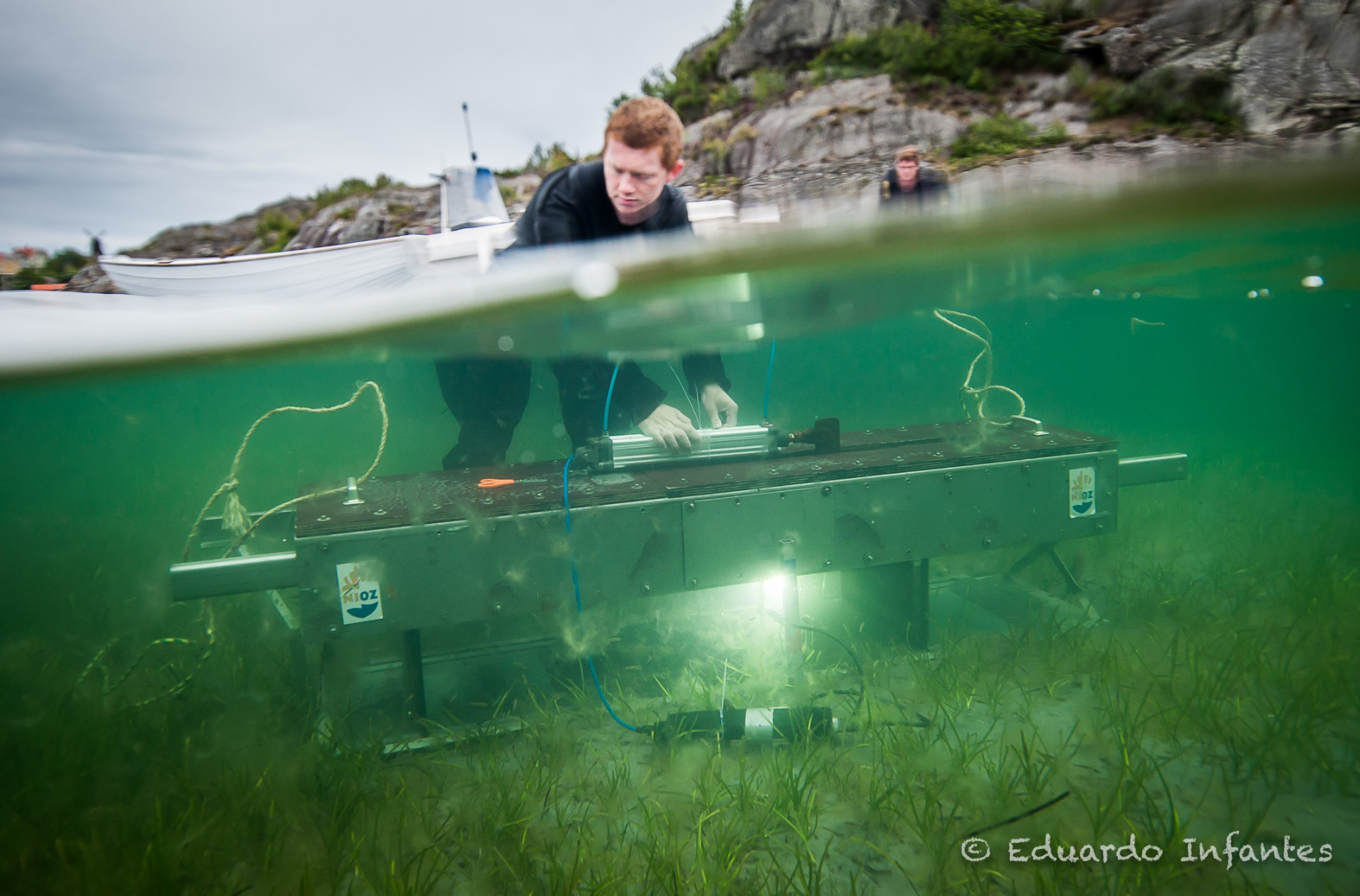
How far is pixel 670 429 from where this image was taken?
4.18 m

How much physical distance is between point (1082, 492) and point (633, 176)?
3386 mm

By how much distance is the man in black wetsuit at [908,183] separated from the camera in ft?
13.3

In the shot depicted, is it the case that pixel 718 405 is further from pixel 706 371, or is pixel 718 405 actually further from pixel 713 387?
pixel 706 371

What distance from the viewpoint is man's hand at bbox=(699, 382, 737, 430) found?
4875 mm

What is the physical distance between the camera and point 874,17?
551cm

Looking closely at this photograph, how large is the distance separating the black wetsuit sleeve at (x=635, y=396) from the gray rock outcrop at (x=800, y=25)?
11.2 ft

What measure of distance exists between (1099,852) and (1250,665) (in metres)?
2.23

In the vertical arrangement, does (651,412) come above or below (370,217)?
below

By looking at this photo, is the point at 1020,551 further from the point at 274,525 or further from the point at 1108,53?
the point at 274,525

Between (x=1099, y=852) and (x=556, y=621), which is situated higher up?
(x=556, y=621)

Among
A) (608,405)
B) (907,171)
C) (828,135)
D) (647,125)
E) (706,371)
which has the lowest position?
(608,405)

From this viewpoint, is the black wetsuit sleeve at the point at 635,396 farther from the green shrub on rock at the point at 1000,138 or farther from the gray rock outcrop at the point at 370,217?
the green shrub on rock at the point at 1000,138

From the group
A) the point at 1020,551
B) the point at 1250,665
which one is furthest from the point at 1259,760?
the point at 1020,551

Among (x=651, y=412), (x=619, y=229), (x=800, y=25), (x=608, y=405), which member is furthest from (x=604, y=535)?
(x=800, y=25)
